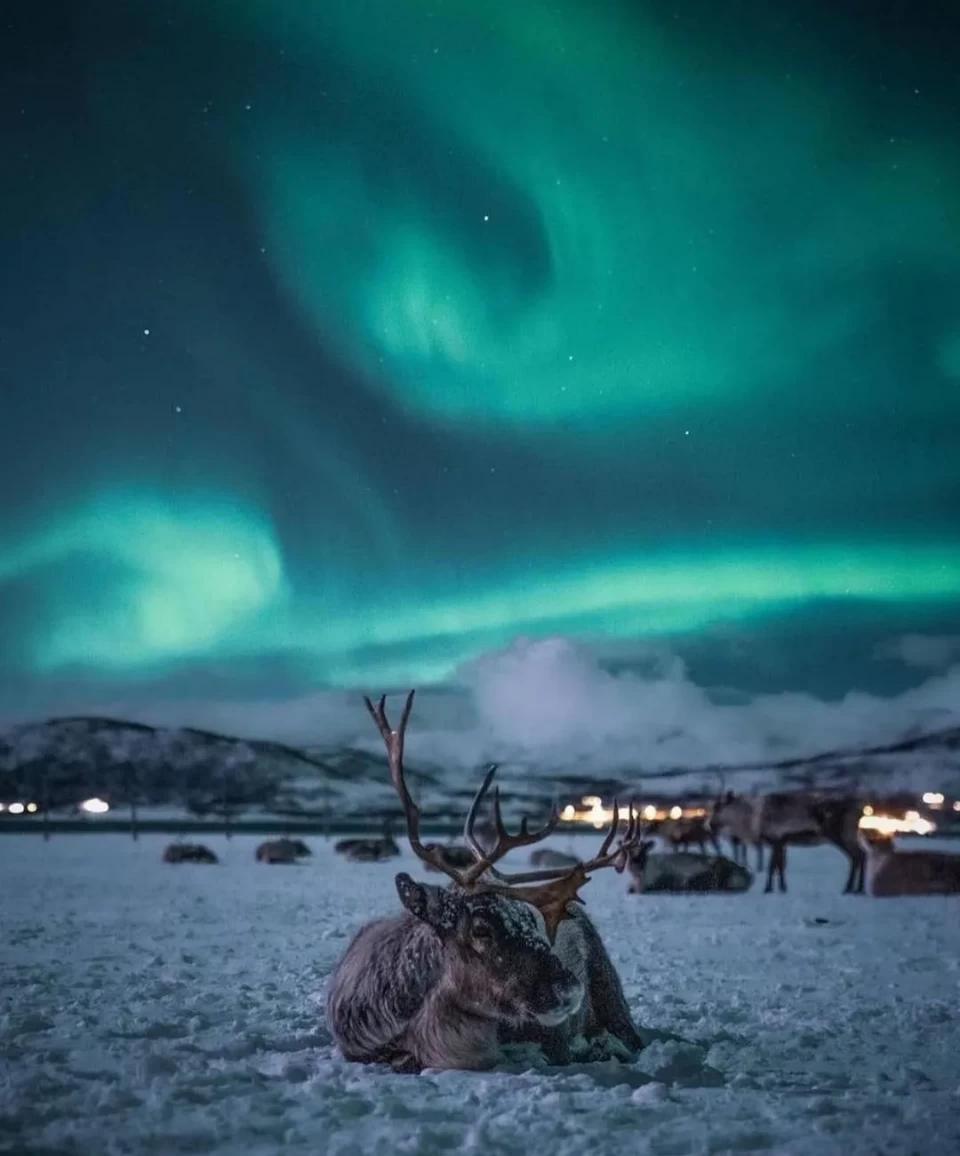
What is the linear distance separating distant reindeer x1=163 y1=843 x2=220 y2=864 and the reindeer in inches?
1006

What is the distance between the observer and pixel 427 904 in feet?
21.1

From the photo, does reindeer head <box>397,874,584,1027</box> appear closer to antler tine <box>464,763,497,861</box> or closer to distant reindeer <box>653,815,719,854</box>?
antler tine <box>464,763,497,861</box>

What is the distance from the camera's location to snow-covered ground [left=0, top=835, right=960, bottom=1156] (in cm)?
513

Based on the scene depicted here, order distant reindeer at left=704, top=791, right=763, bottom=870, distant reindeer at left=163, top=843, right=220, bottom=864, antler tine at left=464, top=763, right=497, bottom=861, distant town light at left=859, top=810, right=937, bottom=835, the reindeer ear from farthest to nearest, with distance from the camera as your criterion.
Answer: distant town light at left=859, top=810, right=937, bottom=835 → distant reindeer at left=163, top=843, right=220, bottom=864 → distant reindeer at left=704, top=791, right=763, bottom=870 → the reindeer ear → antler tine at left=464, top=763, right=497, bottom=861

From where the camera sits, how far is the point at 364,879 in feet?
84.4

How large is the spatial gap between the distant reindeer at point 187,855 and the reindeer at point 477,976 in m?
25.5

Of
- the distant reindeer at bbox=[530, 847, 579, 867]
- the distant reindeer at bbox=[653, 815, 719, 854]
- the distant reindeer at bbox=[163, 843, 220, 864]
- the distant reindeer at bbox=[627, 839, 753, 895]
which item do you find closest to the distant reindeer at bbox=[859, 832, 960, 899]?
the distant reindeer at bbox=[627, 839, 753, 895]

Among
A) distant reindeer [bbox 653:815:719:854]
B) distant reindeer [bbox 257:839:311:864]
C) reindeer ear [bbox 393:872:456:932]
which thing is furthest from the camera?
distant reindeer [bbox 257:839:311:864]

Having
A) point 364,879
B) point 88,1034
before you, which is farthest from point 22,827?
point 88,1034

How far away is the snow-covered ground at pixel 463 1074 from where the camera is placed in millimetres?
5129

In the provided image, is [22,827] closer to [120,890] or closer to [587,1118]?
[120,890]

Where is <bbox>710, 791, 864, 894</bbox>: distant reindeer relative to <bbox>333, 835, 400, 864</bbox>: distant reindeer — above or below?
above

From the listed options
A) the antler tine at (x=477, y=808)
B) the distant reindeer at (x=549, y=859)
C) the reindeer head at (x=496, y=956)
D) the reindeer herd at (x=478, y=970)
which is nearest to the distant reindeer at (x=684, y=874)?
the distant reindeer at (x=549, y=859)

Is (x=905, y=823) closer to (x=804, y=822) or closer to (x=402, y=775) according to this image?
(x=804, y=822)
